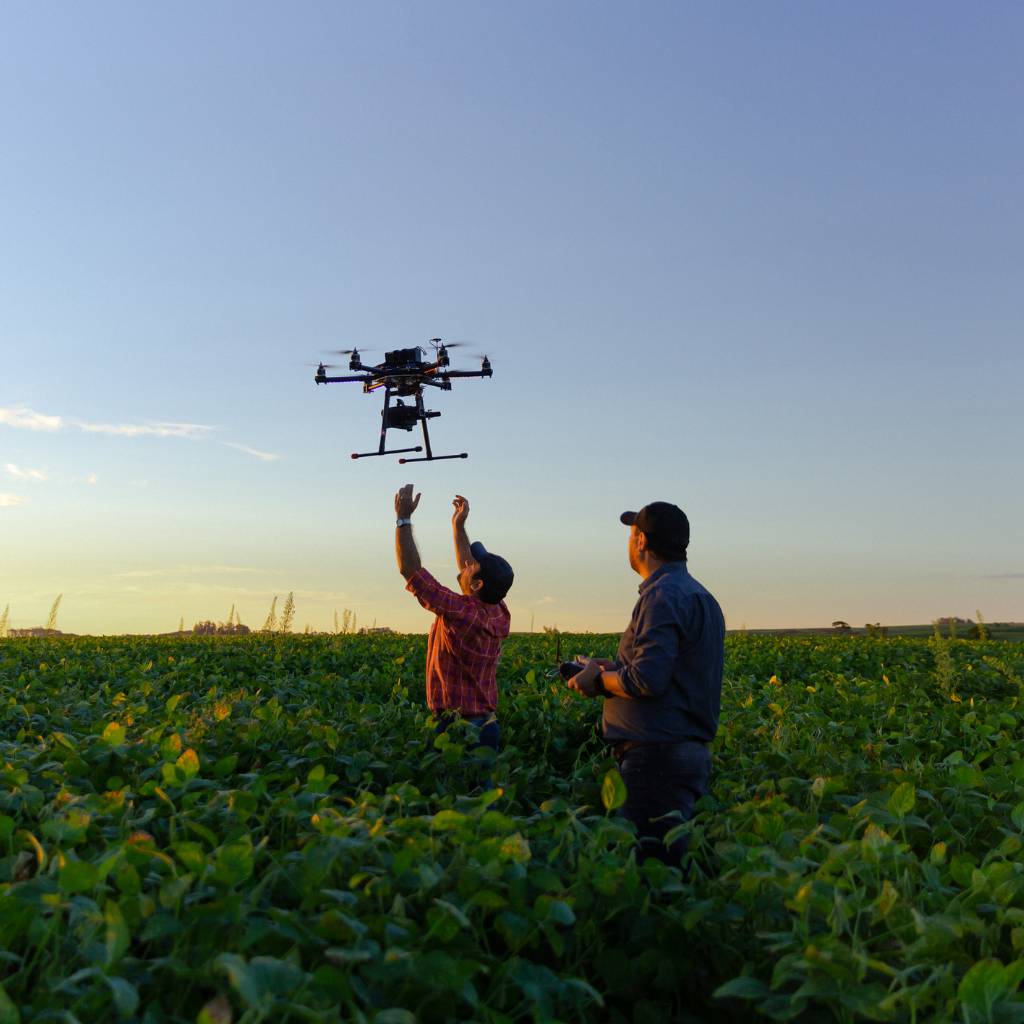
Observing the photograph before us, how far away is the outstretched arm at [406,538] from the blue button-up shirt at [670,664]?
85.6 inches

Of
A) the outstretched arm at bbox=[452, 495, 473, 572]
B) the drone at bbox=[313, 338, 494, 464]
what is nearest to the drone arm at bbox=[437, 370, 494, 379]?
the drone at bbox=[313, 338, 494, 464]

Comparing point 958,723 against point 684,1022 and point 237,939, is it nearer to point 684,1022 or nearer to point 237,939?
point 684,1022

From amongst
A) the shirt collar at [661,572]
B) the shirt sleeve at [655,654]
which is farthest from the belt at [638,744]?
the shirt collar at [661,572]

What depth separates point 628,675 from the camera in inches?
211

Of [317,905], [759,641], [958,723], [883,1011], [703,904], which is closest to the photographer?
[883,1011]

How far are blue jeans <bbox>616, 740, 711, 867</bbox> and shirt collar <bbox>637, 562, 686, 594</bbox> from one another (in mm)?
858

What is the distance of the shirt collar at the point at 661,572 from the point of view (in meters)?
5.60

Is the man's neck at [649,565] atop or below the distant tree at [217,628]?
atop

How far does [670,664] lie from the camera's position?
5312 millimetres

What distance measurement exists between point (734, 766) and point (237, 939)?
508 centimetres

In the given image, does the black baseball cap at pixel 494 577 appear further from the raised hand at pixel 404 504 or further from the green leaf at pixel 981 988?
the green leaf at pixel 981 988

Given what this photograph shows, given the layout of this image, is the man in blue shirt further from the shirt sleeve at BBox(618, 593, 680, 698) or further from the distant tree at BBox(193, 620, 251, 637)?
the distant tree at BBox(193, 620, 251, 637)

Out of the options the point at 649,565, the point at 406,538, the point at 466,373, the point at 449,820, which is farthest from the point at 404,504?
the point at 466,373

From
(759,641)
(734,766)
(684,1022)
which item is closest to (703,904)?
(684,1022)
